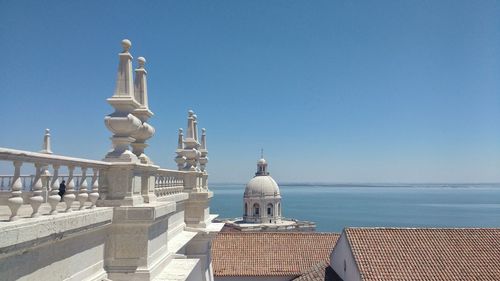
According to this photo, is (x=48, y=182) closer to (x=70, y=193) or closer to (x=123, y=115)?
(x=70, y=193)

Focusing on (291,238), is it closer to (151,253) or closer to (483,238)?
(483,238)

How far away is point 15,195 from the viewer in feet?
12.9

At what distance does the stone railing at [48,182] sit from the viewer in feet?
12.8

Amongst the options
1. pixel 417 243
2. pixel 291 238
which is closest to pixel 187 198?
pixel 417 243

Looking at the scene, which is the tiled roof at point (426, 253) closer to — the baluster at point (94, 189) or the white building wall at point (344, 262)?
the white building wall at point (344, 262)

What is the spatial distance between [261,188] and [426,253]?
144 feet

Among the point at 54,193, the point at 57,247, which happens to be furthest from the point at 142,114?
the point at 57,247

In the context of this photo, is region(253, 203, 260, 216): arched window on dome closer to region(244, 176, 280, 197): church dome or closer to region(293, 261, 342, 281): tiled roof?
region(244, 176, 280, 197): church dome

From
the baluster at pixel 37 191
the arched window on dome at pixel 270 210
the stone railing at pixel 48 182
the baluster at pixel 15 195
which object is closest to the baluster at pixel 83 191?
the stone railing at pixel 48 182

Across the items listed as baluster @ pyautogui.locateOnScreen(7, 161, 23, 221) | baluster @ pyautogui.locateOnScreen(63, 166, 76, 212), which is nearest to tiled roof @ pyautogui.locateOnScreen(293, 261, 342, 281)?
baluster @ pyautogui.locateOnScreen(63, 166, 76, 212)

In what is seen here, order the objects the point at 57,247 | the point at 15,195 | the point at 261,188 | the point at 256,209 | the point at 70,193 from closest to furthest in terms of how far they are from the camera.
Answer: the point at 15,195
the point at 57,247
the point at 70,193
the point at 261,188
the point at 256,209

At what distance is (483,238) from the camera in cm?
1977

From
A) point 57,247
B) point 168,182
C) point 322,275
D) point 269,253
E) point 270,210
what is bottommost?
point 322,275

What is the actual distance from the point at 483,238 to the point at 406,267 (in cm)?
508
